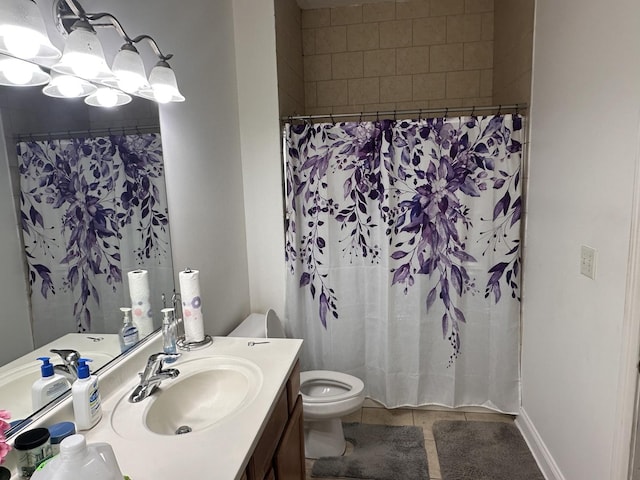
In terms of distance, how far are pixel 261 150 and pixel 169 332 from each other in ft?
4.09

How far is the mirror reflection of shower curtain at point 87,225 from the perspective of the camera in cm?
107

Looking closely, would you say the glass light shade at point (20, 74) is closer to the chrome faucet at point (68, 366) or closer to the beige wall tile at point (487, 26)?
the chrome faucet at point (68, 366)

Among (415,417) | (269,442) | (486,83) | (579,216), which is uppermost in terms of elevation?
(486,83)

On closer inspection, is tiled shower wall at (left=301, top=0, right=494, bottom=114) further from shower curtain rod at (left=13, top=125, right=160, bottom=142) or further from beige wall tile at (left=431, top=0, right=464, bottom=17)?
shower curtain rod at (left=13, top=125, right=160, bottom=142)

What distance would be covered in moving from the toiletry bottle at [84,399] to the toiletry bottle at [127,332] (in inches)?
11.4

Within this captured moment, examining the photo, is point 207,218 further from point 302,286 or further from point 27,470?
point 27,470

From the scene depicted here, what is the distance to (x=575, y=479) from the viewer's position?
168 cm

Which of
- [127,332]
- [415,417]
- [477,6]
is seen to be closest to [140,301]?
[127,332]

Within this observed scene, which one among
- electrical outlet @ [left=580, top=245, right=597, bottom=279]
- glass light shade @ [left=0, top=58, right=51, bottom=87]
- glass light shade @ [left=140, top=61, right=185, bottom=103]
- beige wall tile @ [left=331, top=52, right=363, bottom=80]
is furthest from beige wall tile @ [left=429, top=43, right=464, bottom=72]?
glass light shade @ [left=0, top=58, right=51, bottom=87]

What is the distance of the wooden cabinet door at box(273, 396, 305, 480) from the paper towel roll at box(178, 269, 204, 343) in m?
0.49

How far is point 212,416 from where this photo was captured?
53.5 inches

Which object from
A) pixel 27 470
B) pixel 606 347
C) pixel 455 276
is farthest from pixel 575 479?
pixel 27 470

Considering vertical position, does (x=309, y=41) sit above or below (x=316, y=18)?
below

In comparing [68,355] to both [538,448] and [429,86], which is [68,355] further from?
[429,86]
